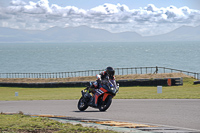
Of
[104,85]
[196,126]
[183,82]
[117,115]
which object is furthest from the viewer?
[183,82]

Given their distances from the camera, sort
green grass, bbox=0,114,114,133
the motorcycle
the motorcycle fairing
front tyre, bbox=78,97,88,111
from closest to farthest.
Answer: green grass, bbox=0,114,114,133, the motorcycle, the motorcycle fairing, front tyre, bbox=78,97,88,111

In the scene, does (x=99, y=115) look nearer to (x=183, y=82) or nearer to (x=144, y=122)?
(x=144, y=122)

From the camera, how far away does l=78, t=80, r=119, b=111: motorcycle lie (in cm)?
1248

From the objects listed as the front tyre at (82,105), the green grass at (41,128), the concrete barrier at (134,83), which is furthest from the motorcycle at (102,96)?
the concrete barrier at (134,83)

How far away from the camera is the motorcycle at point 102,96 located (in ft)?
40.9

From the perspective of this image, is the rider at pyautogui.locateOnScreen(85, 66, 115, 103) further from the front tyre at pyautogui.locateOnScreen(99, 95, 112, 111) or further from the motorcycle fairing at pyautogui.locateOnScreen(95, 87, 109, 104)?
the front tyre at pyautogui.locateOnScreen(99, 95, 112, 111)

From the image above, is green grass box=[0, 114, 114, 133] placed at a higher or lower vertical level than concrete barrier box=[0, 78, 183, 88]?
lower

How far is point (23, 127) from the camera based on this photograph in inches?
360

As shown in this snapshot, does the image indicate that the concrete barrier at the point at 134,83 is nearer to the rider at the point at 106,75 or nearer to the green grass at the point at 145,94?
the green grass at the point at 145,94

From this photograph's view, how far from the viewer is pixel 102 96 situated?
42.6 ft

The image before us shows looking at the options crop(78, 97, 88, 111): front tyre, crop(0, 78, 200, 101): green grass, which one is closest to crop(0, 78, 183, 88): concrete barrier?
crop(0, 78, 200, 101): green grass

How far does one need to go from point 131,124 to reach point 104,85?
3236 millimetres

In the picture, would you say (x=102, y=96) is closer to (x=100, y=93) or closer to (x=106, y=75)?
(x=100, y=93)

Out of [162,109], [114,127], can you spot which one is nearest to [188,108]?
[162,109]
